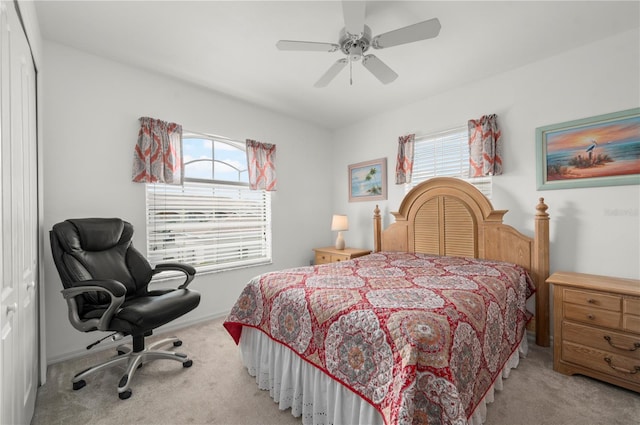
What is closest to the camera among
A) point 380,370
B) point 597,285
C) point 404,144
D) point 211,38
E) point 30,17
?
point 380,370

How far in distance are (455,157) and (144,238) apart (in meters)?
3.57

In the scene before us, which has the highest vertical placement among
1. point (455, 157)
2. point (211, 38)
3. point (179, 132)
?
point (211, 38)

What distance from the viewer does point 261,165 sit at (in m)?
3.79

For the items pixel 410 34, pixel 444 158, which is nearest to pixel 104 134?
pixel 410 34

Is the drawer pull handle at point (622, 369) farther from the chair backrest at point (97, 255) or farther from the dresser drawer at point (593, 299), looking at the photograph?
the chair backrest at point (97, 255)

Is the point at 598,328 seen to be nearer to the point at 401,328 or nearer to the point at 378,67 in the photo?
the point at 401,328

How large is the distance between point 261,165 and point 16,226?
8.47 feet

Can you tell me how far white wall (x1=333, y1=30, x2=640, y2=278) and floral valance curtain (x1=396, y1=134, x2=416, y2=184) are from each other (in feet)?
1.04

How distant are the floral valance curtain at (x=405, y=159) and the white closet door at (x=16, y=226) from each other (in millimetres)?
3507

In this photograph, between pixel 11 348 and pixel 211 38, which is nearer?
pixel 11 348

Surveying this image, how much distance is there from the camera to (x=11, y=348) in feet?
4.29

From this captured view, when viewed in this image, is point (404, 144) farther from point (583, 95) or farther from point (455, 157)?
point (583, 95)

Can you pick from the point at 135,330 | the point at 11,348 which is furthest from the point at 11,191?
the point at 135,330

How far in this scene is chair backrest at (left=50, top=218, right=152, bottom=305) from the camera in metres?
2.04
